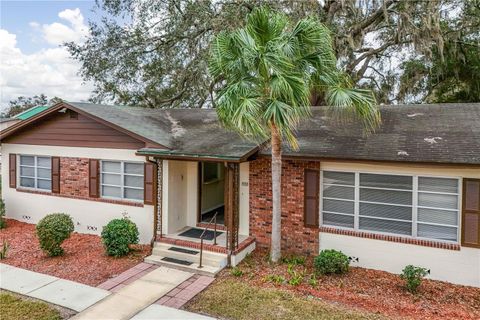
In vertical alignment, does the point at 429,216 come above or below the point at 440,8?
below

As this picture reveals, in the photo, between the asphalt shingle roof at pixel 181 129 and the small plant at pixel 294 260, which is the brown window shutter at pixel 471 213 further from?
the asphalt shingle roof at pixel 181 129

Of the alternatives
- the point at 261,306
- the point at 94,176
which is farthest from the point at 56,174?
the point at 261,306

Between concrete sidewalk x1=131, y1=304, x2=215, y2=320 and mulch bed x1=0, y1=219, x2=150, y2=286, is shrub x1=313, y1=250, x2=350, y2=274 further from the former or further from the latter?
mulch bed x1=0, y1=219, x2=150, y2=286

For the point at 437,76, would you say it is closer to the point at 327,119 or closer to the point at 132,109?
the point at 327,119

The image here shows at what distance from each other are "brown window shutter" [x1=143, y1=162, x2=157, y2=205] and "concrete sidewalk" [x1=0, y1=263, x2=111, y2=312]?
3065mm

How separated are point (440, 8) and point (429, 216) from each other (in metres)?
10.9

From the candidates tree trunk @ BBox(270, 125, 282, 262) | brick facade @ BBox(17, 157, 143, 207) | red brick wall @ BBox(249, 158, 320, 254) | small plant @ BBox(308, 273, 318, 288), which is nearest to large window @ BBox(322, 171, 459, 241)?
red brick wall @ BBox(249, 158, 320, 254)

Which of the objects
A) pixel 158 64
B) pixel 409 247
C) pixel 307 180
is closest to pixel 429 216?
pixel 409 247

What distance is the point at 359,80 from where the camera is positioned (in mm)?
17734

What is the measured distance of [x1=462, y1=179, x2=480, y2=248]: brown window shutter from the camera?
6.94m

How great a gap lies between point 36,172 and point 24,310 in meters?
7.01

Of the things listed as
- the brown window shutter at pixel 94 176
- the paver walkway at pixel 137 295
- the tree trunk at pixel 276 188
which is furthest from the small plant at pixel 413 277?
the brown window shutter at pixel 94 176

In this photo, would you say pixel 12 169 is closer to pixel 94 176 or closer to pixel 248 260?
pixel 94 176

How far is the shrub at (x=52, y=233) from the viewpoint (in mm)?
8367
